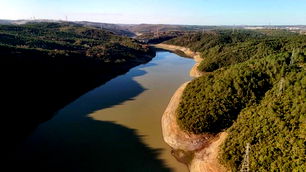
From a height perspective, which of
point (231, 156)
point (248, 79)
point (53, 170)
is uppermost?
point (248, 79)

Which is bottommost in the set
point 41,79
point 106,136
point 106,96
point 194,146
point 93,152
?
point 93,152

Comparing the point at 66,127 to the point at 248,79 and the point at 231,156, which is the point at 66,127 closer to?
the point at 231,156

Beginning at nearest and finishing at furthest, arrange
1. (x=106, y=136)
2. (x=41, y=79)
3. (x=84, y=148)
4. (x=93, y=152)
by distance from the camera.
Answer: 1. (x=93, y=152)
2. (x=84, y=148)
3. (x=106, y=136)
4. (x=41, y=79)

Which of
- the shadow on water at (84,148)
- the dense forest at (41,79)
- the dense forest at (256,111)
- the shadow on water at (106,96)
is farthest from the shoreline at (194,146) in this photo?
the dense forest at (41,79)

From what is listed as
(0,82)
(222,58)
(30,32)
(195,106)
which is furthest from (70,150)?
(30,32)

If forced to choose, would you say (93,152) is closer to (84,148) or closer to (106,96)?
(84,148)

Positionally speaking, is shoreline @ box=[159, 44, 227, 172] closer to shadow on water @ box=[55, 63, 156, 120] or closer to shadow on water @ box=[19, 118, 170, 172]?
shadow on water @ box=[19, 118, 170, 172]

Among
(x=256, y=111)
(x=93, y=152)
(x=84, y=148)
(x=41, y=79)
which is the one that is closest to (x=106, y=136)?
(x=84, y=148)

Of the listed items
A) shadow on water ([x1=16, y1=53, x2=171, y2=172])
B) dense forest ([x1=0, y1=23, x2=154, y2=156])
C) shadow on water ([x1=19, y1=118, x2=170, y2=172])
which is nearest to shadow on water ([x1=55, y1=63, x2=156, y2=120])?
shadow on water ([x1=16, y1=53, x2=171, y2=172])
